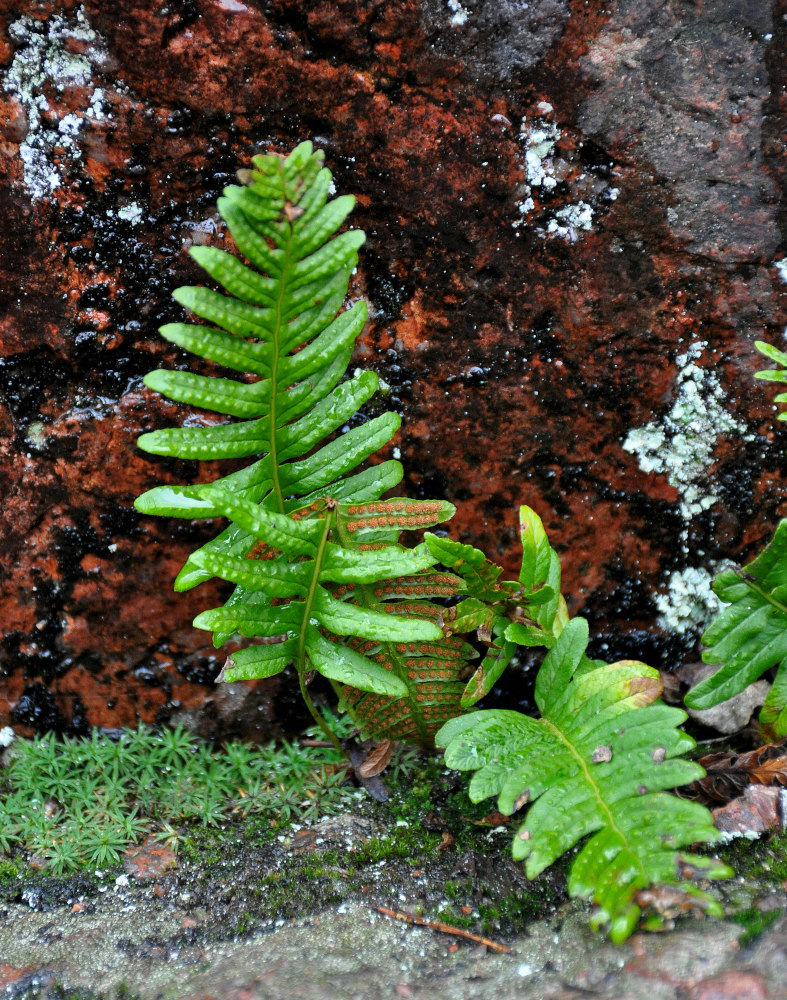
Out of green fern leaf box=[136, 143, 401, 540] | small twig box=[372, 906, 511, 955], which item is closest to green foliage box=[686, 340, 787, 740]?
small twig box=[372, 906, 511, 955]

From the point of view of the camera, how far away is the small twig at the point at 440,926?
1790 mm

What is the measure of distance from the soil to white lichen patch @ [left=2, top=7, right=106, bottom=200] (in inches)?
71.7

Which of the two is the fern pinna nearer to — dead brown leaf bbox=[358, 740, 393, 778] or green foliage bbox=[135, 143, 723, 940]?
green foliage bbox=[135, 143, 723, 940]

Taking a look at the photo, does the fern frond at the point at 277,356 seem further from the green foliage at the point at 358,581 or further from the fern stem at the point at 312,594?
the fern stem at the point at 312,594

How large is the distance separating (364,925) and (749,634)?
119 centimetres

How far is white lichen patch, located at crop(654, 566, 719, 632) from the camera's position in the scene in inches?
100

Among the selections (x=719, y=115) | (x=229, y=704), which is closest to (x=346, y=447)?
(x=229, y=704)

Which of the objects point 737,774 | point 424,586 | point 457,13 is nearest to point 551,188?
point 457,13

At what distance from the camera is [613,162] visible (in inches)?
86.5

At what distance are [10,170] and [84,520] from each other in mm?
943

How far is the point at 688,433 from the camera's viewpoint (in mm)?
2426

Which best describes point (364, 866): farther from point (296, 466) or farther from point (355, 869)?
point (296, 466)

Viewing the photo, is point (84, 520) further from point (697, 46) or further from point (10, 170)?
point (697, 46)

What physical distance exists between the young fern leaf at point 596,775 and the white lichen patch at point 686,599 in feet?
1.81
